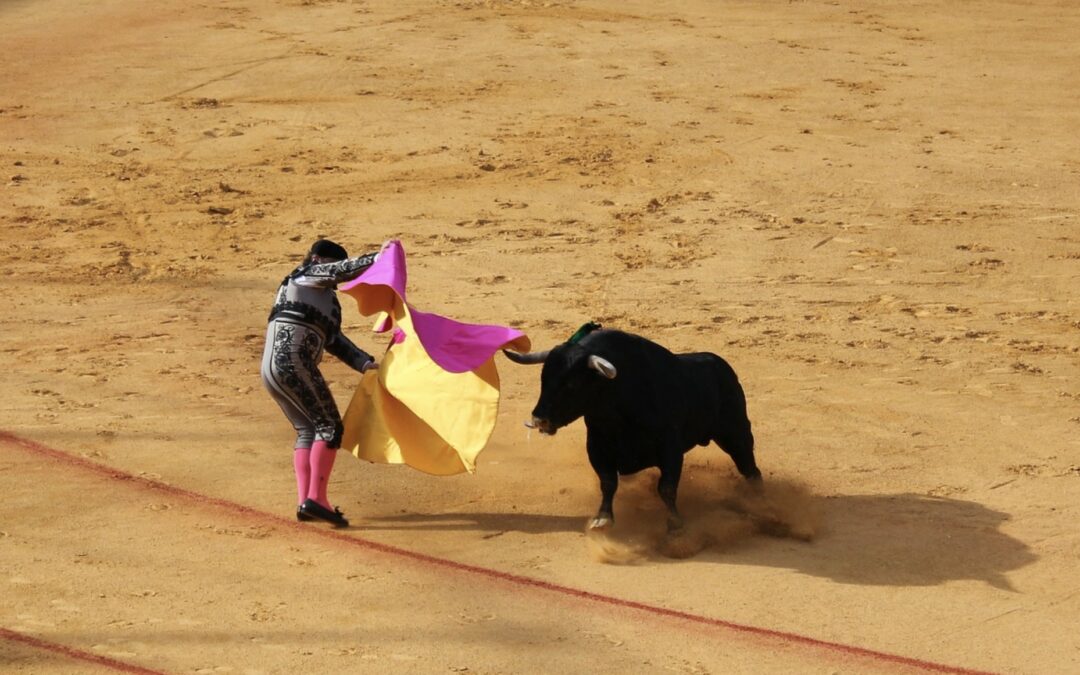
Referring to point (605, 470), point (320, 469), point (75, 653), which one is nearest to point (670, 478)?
point (605, 470)

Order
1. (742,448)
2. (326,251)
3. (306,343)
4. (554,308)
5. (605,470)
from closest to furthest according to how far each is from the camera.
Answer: (605,470) < (306,343) < (326,251) < (742,448) < (554,308)

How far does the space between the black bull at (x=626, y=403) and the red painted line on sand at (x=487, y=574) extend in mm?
541

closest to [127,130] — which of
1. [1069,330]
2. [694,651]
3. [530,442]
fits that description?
[530,442]

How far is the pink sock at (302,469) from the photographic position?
7.96 metres

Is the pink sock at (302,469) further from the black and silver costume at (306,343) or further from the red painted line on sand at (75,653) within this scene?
the red painted line on sand at (75,653)

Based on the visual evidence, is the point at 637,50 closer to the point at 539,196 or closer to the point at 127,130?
the point at 539,196

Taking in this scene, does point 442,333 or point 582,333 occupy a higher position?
point 582,333

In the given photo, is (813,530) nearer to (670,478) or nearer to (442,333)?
(670,478)

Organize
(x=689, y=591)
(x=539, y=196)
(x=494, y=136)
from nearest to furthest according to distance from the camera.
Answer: (x=689, y=591) → (x=539, y=196) → (x=494, y=136)

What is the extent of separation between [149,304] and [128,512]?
11.4ft

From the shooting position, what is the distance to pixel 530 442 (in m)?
9.22

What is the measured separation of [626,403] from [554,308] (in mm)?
3751

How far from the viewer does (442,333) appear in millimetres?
8016

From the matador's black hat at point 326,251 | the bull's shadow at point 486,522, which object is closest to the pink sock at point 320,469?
the bull's shadow at point 486,522
